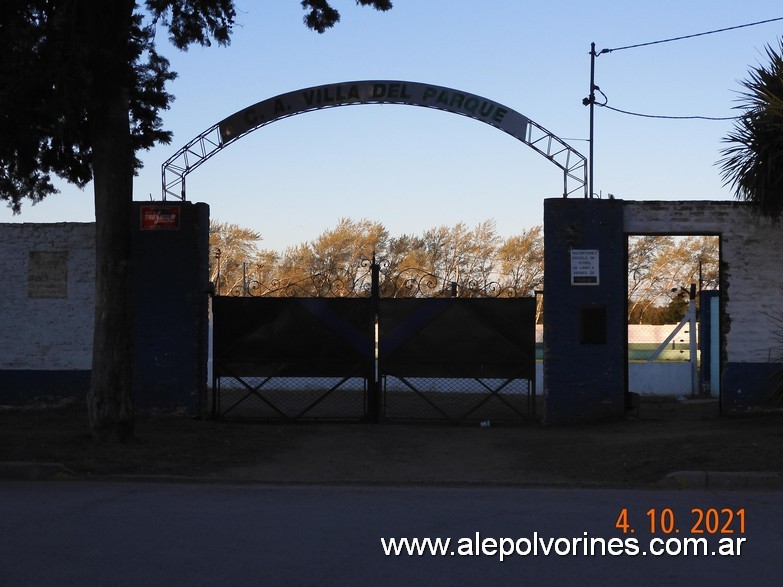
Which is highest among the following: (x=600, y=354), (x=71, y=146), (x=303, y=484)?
(x=71, y=146)

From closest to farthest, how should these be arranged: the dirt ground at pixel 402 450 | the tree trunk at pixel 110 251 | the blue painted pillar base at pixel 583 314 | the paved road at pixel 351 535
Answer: the paved road at pixel 351 535 < the dirt ground at pixel 402 450 < the tree trunk at pixel 110 251 < the blue painted pillar base at pixel 583 314

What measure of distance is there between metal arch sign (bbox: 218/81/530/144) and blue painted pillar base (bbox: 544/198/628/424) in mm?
1588

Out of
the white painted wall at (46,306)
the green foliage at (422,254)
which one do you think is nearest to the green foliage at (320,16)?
the white painted wall at (46,306)

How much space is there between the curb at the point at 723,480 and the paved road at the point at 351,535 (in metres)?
0.46

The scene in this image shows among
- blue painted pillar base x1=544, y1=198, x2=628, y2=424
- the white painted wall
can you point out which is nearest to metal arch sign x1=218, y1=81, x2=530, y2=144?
blue painted pillar base x1=544, y1=198, x2=628, y2=424

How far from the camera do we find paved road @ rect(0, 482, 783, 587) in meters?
6.37

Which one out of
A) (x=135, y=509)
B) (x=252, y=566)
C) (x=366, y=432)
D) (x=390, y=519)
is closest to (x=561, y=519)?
(x=390, y=519)

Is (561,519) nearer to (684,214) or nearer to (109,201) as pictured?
(109,201)

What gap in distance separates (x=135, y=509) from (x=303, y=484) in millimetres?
2453

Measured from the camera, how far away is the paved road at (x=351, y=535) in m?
6.37

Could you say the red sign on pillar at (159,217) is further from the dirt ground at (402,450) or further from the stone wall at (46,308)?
the dirt ground at (402,450)

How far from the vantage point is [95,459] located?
1128cm

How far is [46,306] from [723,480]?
10.5m

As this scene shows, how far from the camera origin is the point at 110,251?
1227 centimetres
